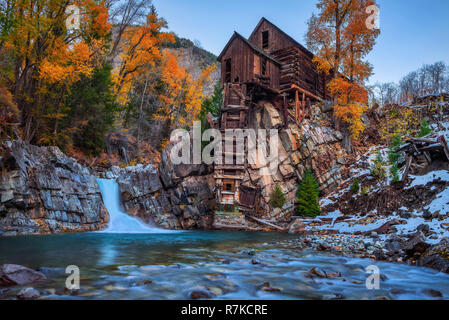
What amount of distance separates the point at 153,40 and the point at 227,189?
1965cm

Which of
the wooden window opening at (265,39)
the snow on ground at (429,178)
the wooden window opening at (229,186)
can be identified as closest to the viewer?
the snow on ground at (429,178)

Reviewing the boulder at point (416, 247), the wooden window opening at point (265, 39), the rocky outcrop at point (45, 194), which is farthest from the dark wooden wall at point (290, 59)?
the boulder at point (416, 247)

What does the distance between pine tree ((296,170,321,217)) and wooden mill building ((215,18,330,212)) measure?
11.2 ft

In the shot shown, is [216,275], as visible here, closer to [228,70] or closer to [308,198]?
[308,198]

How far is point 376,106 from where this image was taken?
27.3m

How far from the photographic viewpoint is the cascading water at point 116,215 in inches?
714

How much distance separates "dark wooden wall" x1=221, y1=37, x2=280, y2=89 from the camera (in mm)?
23344

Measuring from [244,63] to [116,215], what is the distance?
16.1m

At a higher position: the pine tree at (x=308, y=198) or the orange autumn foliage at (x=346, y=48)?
the orange autumn foliage at (x=346, y=48)

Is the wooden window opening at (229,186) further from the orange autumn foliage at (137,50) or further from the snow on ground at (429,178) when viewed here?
the orange autumn foliage at (137,50)

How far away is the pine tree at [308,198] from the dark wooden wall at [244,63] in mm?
9832

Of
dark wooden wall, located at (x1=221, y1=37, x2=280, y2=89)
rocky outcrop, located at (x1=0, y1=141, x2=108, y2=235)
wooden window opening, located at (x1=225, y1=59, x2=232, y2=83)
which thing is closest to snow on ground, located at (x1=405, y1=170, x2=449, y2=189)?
dark wooden wall, located at (x1=221, y1=37, x2=280, y2=89)
